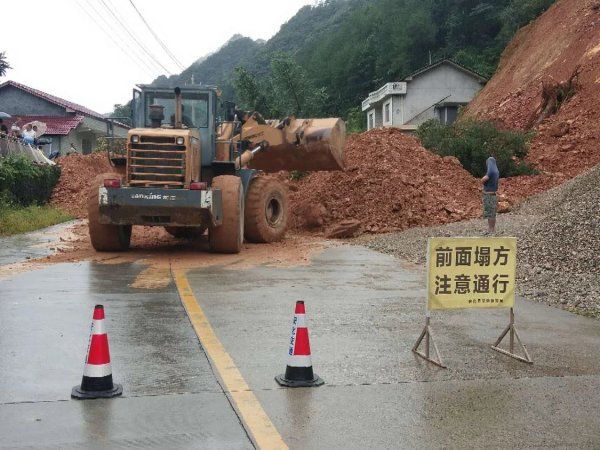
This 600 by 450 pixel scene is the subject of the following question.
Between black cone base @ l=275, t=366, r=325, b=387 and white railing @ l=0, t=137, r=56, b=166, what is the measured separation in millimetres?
21432

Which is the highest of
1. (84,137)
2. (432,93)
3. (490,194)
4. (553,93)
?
(432,93)

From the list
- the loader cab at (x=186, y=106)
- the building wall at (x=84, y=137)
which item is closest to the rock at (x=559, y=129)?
the loader cab at (x=186, y=106)

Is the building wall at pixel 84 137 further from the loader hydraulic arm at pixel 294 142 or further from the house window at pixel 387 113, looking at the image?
the loader hydraulic arm at pixel 294 142

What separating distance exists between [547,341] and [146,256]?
931cm

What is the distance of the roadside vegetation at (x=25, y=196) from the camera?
21.2m

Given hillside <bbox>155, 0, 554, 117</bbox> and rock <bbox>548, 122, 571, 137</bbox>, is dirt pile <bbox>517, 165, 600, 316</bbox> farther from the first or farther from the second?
hillside <bbox>155, 0, 554, 117</bbox>

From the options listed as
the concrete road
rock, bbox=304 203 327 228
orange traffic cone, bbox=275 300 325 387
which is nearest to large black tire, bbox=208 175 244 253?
the concrete road

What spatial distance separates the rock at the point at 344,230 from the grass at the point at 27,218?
8.33 m

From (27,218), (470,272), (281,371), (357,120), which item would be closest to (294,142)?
(27,218)

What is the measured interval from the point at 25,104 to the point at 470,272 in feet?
155

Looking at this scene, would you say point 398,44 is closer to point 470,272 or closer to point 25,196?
point 25,196

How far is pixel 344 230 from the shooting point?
66.3ft

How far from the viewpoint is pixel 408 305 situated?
376 inches

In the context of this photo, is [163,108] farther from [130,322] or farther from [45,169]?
[45,169]
